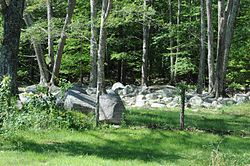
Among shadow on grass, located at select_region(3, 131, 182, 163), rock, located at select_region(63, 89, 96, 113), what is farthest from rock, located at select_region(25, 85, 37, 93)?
shadow on grass, located at select_region(3, 131, 182, 163)

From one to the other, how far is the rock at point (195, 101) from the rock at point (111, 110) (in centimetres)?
725

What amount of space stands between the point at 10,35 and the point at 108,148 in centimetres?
378

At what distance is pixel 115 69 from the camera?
38.6 metres

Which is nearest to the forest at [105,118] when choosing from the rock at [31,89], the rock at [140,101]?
the rock at [140,101]

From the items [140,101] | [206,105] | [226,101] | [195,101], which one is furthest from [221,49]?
[140,101]

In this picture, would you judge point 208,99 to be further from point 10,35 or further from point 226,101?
point 10,35

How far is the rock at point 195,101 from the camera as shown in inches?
753

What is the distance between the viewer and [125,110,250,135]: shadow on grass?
40.5ft

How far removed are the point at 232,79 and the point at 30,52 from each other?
1613 cm

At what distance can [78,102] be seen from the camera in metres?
12.6

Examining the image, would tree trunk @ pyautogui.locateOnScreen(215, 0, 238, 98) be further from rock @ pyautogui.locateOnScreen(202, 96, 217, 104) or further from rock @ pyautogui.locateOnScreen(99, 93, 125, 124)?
rock @ pyautogui.locateOnScreen(99, 93, 125, 124)

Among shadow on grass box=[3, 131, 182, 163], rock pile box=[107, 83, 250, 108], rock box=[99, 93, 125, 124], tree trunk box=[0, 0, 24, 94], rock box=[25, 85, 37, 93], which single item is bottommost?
shadow on grass box=[3, 131, 182, 163]

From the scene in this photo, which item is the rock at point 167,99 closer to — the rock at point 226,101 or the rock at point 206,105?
the rock at point 206,105

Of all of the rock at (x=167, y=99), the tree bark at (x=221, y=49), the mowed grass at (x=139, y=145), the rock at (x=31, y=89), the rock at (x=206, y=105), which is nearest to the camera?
the mowed grass at (x=139, y=145)
